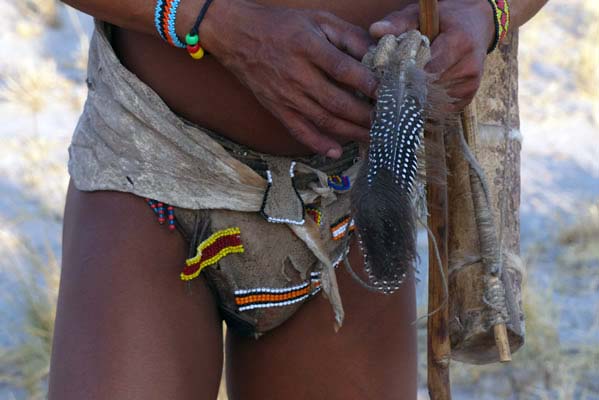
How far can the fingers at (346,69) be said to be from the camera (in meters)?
1.48

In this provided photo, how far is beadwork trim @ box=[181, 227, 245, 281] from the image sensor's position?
5.58 feet

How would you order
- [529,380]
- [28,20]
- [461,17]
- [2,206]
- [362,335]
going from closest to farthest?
[461,17] < [362,335] < [529,380] < [2,206] < [28,20]

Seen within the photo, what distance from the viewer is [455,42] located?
1.56 meters

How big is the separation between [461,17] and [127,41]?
0.63 meters

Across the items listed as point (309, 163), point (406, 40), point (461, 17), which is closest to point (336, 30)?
point (406, 40)

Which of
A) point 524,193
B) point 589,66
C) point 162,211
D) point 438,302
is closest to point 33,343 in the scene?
point 162,211

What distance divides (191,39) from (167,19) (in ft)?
0.17

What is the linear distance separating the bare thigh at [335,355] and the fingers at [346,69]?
1.80 feet

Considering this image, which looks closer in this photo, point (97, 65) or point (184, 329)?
point (184, 329)

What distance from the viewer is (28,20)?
812 centimetres

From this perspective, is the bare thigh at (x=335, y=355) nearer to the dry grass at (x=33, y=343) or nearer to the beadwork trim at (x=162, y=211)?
the beadwork trim at (x=162, y=211)

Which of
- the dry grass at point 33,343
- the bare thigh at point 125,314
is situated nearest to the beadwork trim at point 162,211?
the bare thigh at point 125,314

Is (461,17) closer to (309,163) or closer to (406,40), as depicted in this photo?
(406,40)

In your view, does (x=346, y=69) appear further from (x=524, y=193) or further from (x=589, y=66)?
(x=589, y=66)
